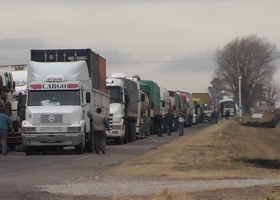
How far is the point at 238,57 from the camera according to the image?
128m

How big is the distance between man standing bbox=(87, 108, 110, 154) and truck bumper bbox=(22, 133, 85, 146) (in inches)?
27.5

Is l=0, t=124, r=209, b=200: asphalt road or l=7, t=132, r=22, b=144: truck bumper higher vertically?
l=7, t=132, r=22, b=144: truck bumper

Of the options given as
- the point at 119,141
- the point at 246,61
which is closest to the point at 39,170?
the point at 119,141

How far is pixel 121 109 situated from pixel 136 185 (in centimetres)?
2316

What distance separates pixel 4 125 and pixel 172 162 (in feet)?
31.7

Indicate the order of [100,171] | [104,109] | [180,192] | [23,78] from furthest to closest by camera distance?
[23,78], [104,109], [100,171], [180,192]

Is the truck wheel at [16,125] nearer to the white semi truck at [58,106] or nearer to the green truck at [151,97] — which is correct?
the white semi truck at [58,106]

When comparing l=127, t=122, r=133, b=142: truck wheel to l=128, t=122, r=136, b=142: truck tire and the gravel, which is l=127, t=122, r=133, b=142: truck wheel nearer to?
l=128, t=122, r=136, b=142: truck tire

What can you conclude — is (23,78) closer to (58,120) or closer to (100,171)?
(58,120)

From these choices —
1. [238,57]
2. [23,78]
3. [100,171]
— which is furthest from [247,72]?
[100,171]

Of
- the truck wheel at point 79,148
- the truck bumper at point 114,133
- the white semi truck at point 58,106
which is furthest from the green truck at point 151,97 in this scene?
the truck wheel at point 79,148

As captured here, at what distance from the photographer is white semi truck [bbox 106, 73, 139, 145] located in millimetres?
39125

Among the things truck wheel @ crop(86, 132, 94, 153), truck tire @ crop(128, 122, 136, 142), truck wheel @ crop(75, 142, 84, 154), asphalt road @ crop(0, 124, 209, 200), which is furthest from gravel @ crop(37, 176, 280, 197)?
truck tire @ crop(128, 122, 136, 142)

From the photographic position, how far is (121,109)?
130 ft
